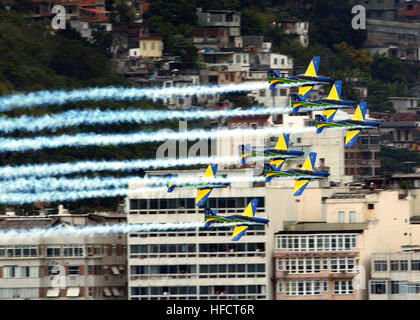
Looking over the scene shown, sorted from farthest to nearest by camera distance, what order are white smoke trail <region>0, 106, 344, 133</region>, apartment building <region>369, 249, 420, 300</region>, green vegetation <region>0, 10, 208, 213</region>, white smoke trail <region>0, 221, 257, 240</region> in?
1. green vegetation <region>0, 10, 208, 213</region>
2. white smoke trail <region>0, 106, 344, 133</region>
3. white smoke trail <region>0, 221, 257, 240</region>
4. apartment building <region>369, 249, 420, 300</region>

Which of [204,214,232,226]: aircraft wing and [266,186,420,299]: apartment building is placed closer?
[204,214,232,226]: aircraft wing

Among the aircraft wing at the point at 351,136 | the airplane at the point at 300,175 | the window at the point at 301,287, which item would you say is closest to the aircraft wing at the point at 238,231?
the window at the point at 301,287

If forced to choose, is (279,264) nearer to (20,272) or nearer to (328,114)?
(328,114)

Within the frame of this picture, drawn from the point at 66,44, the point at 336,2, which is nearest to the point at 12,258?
the point at 66,44

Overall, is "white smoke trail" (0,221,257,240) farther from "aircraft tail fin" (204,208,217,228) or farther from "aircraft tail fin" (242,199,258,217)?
"aircraft tail fin" (242,199,258,217)

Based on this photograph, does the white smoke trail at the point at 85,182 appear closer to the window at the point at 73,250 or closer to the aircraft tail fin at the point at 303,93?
the window at the point at 73,250

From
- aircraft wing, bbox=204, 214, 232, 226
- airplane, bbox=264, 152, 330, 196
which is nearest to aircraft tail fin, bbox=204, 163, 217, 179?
aircraft wing, bbox=204, 214, 232, 226

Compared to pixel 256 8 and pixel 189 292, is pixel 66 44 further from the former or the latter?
pixel 189 292
